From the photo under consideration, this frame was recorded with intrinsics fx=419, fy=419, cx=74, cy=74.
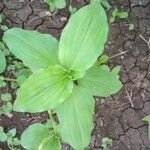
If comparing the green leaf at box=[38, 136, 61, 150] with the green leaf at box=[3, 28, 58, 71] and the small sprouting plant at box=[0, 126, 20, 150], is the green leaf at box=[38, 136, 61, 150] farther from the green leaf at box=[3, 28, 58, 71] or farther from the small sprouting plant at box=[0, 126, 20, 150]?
the green leaf at box=[3, 28, 58, 71]

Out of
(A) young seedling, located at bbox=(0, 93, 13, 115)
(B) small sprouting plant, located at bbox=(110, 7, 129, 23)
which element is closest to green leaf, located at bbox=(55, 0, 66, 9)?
(B) small sprouting plant, located at bbox=(110, 7, 129, 23)

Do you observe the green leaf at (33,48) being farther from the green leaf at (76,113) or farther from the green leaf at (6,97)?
the green leaf at (6,97)

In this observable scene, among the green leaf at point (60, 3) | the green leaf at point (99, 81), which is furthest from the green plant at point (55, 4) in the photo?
the green leaf at point (99, 81)

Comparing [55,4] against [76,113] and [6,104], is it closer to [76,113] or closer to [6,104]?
[6,104]

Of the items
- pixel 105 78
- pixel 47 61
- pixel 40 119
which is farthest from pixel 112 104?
pixel 47 61

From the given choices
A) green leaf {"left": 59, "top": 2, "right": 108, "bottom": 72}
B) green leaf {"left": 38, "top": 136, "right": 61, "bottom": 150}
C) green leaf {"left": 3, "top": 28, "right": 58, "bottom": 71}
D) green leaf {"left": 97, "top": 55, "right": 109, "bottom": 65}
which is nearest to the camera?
green leaf {"left": 59, "top": 2, "right": 108, "bottom": 72}

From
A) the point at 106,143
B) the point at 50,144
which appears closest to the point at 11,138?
the point at 50,144
